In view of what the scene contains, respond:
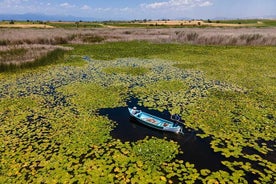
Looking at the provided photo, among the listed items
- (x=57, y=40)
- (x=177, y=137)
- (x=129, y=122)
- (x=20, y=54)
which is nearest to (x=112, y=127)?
(x=129, y=122)

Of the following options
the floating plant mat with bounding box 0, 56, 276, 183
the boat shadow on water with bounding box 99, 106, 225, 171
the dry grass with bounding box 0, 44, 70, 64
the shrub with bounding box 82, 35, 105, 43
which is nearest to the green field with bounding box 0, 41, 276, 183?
the floating plant mat with bounding box 0, 56, 276, 183

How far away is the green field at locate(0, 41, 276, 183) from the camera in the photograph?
27.2ft

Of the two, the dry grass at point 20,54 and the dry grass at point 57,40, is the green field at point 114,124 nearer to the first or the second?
the dry grass at point 20,54

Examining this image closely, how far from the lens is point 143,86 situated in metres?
18.3

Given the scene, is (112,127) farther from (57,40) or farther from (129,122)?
(57,40)

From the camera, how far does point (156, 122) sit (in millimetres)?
11703

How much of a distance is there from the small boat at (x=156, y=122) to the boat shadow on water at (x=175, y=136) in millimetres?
246

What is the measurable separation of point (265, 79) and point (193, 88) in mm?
6853

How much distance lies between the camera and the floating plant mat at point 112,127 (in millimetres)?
8242

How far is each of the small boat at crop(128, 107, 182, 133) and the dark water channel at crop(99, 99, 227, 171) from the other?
9.9 inches

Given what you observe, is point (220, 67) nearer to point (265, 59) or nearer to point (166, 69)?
point (166, 69)

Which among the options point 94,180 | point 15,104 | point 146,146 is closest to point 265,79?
point 146,146

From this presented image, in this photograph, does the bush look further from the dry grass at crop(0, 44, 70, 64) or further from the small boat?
→ the small boat

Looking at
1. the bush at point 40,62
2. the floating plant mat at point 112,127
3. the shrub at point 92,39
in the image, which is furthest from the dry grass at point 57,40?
the floating plant mat at point 112,127
